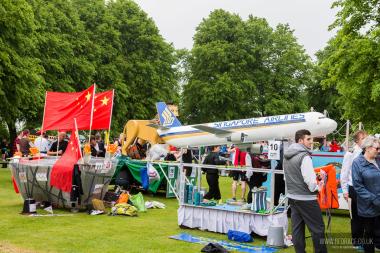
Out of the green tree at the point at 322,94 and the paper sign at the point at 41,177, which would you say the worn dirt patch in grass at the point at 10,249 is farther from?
the green tree at the point at 322,94

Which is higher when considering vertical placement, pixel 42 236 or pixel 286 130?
pixel 286 130

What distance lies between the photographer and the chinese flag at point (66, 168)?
1197 cm

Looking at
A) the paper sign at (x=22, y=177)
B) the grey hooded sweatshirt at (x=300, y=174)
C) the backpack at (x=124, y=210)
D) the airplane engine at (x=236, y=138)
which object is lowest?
the backpack at (x=124, y=210)

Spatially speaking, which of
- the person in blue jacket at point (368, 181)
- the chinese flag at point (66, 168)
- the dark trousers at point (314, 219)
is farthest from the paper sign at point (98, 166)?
the person in blue jacket at point (368, 181)

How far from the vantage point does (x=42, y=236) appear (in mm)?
9281

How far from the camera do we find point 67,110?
1337 cm

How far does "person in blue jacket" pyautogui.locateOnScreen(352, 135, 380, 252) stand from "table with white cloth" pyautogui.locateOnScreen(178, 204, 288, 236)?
2405 mm

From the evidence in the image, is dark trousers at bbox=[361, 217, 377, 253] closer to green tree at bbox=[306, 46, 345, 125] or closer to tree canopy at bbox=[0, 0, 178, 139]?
tree canopy at bbox=[0, 0, 178, 139]

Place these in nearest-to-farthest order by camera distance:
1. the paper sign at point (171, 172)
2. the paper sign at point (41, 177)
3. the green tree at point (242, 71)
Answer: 1. the paper sign at point (41, 177)
2. the paper sign at point (171, 172)
3. the green tree at point (242, 71)

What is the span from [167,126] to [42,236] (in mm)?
12411

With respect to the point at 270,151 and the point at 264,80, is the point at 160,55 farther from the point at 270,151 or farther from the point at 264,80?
the point at 270,151

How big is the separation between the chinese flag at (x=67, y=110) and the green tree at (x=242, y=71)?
93.7 ft

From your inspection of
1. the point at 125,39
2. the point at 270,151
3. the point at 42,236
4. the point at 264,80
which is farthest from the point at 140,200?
the point at 264,80

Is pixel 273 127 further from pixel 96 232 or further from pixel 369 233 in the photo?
pixel 369 233
